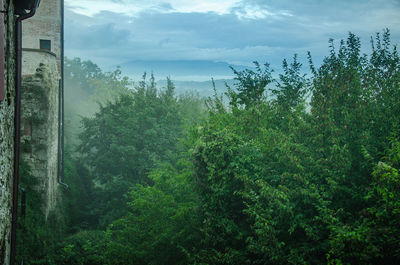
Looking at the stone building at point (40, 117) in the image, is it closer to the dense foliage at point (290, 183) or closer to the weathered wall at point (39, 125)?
the weathered wall at point (39, 125)

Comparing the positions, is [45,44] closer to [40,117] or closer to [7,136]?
[40,117]

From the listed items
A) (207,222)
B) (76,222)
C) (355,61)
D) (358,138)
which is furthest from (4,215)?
(76,222)

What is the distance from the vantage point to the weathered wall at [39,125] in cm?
1298

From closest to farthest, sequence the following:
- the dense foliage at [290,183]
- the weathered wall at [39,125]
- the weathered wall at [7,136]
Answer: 1. the weathered wall at [7,136]
2. the dense foliage at [290,183]
3. the weathered wall at [39,125]

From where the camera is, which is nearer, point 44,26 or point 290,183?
point 290,183

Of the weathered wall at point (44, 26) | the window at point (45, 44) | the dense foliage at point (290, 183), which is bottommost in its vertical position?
the dense foliage at point (290, 183)

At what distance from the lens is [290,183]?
26.7 feet

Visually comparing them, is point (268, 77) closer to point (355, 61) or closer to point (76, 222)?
point (355, 61)

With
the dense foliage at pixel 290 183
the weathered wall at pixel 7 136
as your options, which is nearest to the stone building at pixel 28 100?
the weathered wall at pixel 7 136

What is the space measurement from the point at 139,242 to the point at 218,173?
416 centimetres

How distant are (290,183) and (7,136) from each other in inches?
258

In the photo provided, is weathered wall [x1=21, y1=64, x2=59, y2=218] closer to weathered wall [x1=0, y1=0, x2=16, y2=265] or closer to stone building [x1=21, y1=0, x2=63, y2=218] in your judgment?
stone building [x1=21, y1=0, x2=63, y2=218]

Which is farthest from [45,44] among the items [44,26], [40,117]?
[40,117]

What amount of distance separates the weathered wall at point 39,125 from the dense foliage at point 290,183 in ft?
10.4
